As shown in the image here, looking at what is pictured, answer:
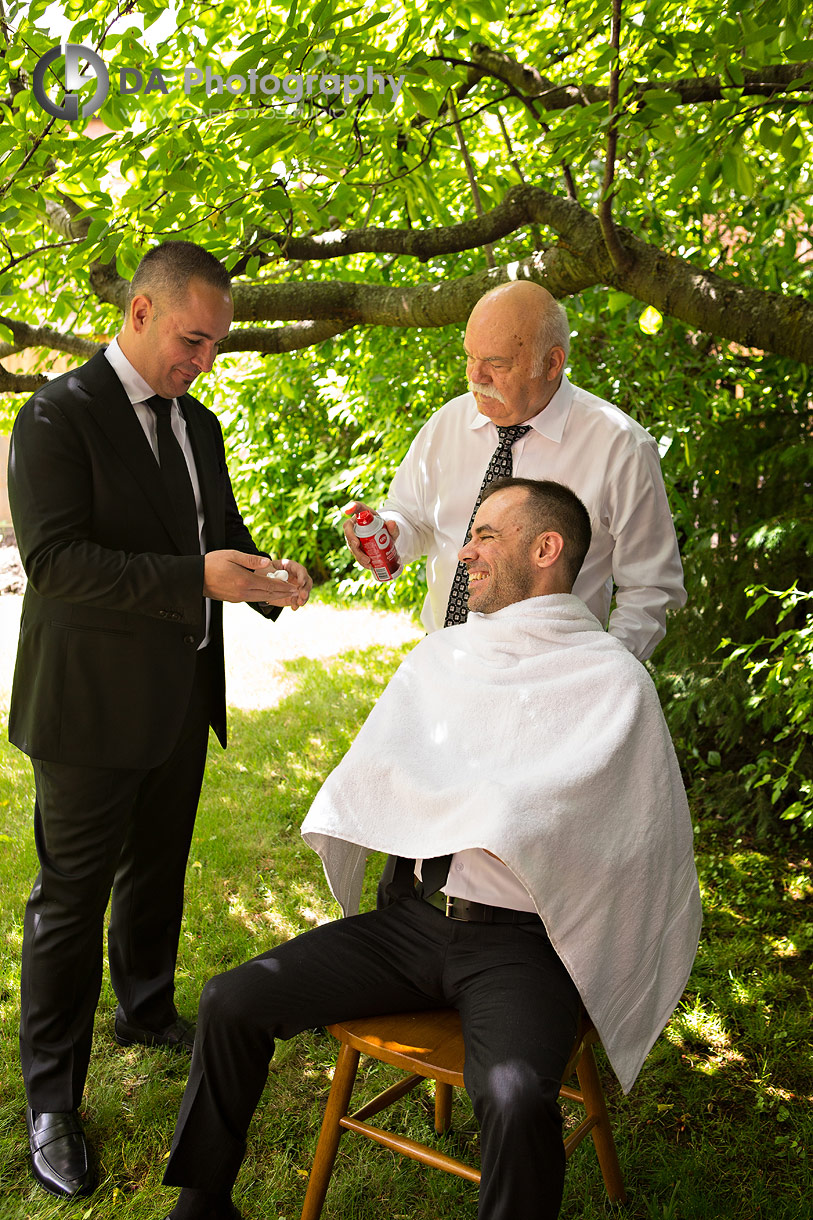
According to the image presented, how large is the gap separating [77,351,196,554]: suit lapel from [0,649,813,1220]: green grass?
159 centimetres

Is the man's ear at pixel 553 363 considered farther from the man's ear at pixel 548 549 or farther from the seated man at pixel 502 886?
the seated man at pixel 502 886

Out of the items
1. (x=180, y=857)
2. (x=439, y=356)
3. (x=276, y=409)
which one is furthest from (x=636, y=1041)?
(x=276, y=409)

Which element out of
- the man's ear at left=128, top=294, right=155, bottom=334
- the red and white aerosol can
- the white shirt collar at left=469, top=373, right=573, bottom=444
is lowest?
the red and white aerosol can

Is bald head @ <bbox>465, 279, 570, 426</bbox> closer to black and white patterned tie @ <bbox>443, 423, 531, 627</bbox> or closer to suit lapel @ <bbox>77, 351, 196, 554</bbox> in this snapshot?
black and white patterned tie @ <bbox>443, 423, 531, 627</bbox>

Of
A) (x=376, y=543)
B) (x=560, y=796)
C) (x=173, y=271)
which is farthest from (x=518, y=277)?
(x=560, y=796)

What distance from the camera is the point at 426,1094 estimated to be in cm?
278

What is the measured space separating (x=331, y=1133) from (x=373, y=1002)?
1.06ft

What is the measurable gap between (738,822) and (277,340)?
2979 millimetres

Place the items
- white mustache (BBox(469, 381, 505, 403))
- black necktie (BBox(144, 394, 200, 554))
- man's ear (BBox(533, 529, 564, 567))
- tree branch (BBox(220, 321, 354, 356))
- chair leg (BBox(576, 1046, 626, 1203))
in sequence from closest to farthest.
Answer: chair leg (BBox(576, 1046, 626, 1203)) < man's ear (BBox(533, 529, 564, 567)) < black necktie (BBox(144, 394, 200, 554)) < white mustache (BBox(469, 381, 505, 403)) < tree branch (BBox(220, 321, 354, 356))

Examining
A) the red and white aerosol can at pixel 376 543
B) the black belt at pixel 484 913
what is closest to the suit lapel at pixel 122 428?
the red and white aerosol can at pixel 376 543

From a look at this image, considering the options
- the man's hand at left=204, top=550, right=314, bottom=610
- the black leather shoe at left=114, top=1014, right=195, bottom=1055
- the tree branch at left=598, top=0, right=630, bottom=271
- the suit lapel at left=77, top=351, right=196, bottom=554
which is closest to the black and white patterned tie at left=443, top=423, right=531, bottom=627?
the man's hand at left=204, top=550, right=314, bottom=610

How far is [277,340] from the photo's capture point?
4176mm

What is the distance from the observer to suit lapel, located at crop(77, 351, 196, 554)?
94.8 inches

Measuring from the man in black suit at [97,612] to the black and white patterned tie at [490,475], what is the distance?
0.44 meters
